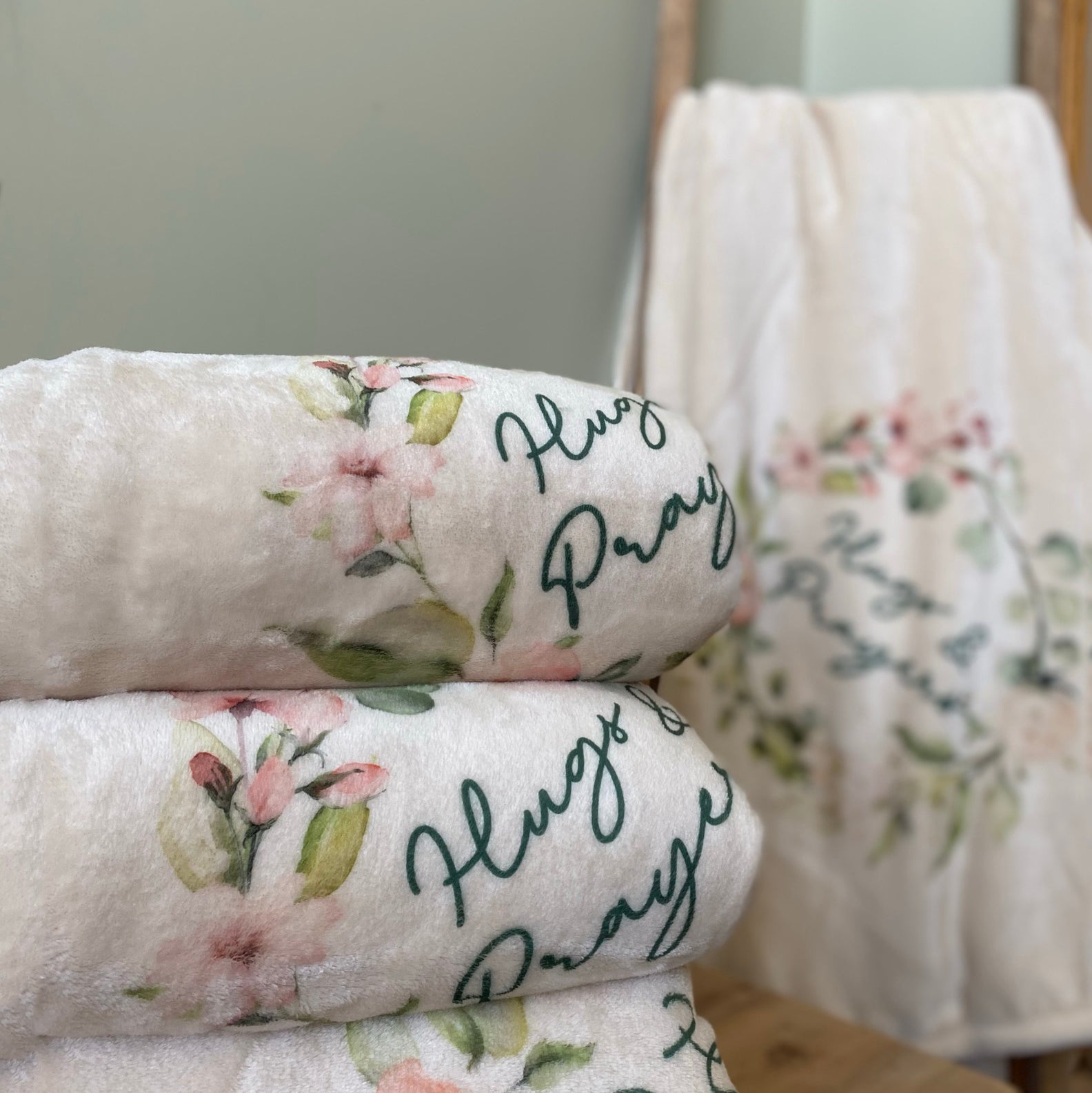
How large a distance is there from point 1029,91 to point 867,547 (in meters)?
0.30

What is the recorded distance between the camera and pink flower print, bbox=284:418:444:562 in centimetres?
25

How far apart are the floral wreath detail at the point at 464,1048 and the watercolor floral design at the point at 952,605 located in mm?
400

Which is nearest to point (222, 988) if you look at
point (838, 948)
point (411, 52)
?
point (411, 52)

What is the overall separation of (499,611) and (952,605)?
0.43 metres

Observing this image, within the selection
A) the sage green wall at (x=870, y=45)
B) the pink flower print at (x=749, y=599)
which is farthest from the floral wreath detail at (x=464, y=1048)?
the sage green wall at (x=870, y=45)

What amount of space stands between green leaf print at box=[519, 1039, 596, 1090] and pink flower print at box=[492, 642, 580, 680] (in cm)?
9

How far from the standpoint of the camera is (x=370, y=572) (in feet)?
0.84

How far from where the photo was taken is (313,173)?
43 cm

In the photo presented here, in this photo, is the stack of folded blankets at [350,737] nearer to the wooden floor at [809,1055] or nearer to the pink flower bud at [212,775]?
Answer: the pink flower bud at [212,775]

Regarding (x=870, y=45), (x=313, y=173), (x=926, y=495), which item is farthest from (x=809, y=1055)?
(x=870, y=45)

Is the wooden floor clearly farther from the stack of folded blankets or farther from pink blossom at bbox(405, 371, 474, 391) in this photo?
pink blossom at bbox(405, 371, 474, 391)

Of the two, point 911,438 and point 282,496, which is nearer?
point 282,496

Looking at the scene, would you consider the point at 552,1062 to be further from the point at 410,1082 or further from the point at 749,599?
the point at 749,599

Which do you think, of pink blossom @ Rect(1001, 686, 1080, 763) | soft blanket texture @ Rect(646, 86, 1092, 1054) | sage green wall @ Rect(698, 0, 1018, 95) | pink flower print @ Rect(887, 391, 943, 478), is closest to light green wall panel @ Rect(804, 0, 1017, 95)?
sage green wall @ Rect(698, 0, 1018, 95)
